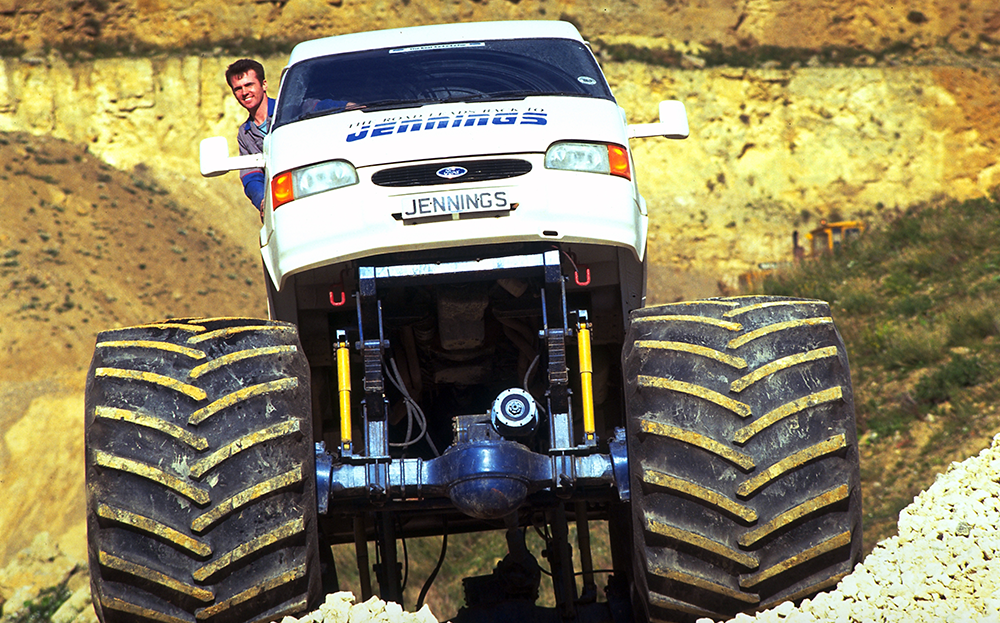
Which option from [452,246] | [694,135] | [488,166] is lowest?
[452,246]

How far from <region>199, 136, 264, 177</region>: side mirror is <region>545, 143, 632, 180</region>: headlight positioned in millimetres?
1647

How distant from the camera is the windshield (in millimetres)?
5332

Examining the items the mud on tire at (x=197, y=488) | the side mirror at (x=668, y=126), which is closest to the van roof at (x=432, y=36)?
the side mirror at (x=668, y=126)

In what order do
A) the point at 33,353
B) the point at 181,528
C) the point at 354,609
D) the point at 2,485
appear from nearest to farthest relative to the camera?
the point at 181,528 → the point at 354,609 → the point at 2,485 → the point at 33,353

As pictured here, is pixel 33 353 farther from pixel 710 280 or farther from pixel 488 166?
pixel 710 280

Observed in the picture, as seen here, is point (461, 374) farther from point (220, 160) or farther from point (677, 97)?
point (677, 97)

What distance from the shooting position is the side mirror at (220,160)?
545 cm

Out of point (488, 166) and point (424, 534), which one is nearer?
point (488, 166)

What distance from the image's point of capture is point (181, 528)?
3.62 m

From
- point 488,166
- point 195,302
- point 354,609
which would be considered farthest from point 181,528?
point 195,302

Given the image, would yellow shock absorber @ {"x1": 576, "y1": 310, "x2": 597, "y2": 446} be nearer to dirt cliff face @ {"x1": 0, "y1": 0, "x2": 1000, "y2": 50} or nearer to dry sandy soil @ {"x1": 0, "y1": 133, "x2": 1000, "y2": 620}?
dry sandy soil @ {"x1": 0, "y1": 133, "x2": 1000, "y2": 620}

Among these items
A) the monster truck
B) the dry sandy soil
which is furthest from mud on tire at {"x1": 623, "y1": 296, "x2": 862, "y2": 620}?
the dry sandy soil

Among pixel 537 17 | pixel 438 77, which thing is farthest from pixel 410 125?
pixel 537 17

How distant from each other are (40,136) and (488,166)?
33.5 m
